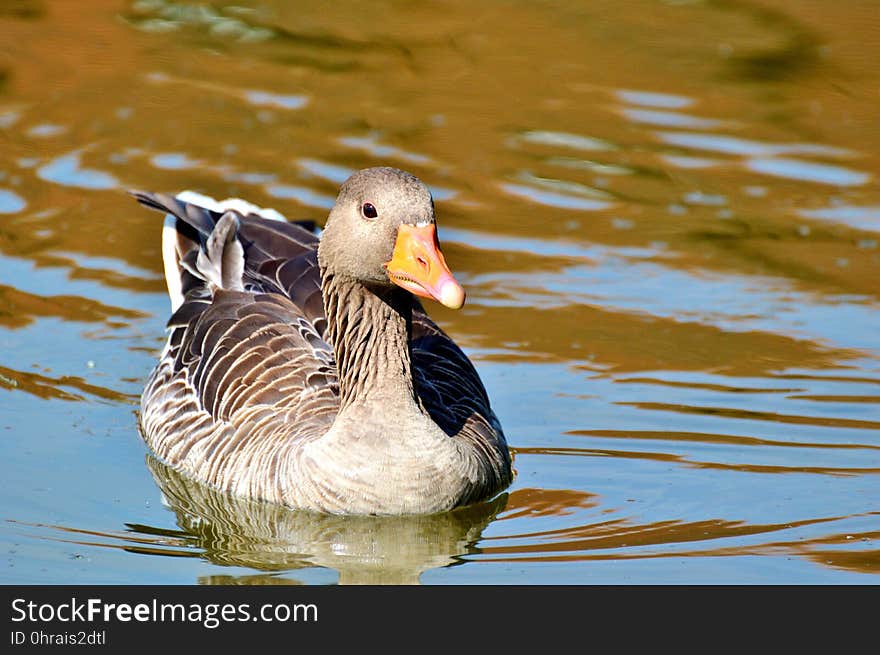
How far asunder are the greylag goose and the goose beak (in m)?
0.01

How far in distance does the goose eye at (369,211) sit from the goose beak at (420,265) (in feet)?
0.72

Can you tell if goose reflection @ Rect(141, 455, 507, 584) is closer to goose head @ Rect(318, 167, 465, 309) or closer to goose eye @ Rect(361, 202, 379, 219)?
goose head @ Rect(318, 167, 465, 309)

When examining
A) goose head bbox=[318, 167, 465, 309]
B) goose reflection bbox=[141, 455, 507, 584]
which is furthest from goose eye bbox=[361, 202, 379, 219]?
goose reflection bbox=[141, 455, 507, 584]

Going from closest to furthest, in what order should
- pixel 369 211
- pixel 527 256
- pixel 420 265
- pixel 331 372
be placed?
1. pixel 420 265
2. pixel 369 211
3. pixel 331 372
4. pixel 527 256

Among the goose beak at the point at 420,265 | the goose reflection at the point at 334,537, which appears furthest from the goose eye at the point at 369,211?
the goose reflection at the point at 334,537

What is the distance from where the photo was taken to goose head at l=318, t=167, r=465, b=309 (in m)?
9.34

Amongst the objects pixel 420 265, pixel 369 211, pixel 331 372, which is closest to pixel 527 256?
pixel 331 372

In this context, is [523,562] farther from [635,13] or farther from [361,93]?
[635,13]

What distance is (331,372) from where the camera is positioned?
36.3 feet

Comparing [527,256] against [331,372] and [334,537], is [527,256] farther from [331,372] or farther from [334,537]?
[334,537]

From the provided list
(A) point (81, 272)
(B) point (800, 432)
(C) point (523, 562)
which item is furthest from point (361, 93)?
(C) point (523, 562)

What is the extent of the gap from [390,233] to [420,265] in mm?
332

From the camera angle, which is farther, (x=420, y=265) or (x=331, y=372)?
(x=331, y=372)

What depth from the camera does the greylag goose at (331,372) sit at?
31.9 feet
